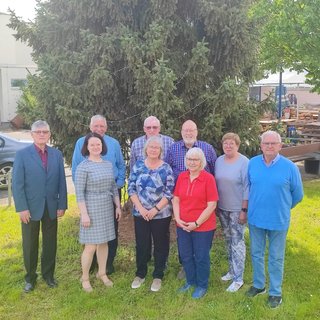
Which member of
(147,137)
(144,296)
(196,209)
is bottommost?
(144,296)

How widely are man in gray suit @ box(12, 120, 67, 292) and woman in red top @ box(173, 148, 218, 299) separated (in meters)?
1.37

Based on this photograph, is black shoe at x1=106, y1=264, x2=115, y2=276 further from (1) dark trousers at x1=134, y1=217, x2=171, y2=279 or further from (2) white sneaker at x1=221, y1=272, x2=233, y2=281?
(2) white sneaker at x1=221, y1=272, x2=233, y2=281

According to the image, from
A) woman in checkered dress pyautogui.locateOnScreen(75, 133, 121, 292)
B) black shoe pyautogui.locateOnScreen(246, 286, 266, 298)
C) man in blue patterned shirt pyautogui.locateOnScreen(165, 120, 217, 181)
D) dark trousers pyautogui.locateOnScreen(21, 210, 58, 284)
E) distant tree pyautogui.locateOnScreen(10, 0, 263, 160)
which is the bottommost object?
black shoe pyautogui.locateOnScreen(246, 286, 266, 298)

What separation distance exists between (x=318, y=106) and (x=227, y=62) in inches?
936

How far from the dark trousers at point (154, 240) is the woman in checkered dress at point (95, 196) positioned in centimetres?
31

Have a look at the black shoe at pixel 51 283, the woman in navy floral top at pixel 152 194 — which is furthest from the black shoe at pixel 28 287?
the woman in navy floral top at pixel 152 194

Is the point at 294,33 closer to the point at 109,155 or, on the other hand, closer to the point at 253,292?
the point at 109,155

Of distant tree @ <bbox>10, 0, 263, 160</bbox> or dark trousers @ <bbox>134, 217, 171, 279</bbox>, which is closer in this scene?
dark trousers @ <bbox>134, 217, 171, 279</bbox>

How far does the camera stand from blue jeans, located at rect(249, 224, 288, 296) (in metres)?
4.35

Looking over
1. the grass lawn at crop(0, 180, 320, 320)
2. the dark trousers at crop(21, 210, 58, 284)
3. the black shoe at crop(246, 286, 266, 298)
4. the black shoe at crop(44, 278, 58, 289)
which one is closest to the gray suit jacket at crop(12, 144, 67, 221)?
the dark trousers at crop(21, 210, 58, 284)

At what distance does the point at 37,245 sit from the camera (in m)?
4.91

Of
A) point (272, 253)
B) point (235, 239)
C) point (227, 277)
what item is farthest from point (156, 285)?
point (272, 253)

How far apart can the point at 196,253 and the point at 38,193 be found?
1.86 meters

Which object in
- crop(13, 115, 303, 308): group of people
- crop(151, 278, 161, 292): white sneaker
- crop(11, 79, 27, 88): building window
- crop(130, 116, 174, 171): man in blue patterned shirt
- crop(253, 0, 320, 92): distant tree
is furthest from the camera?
crop(11, 79, 27, 88): building window
